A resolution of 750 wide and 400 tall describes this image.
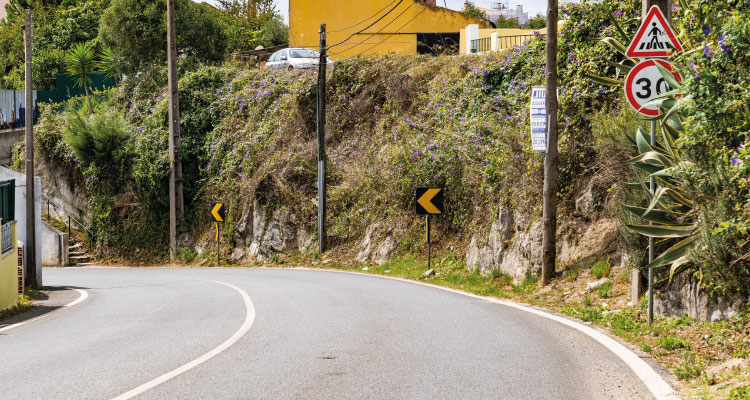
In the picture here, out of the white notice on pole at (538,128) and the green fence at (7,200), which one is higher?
the white notice on pole at (538,128)

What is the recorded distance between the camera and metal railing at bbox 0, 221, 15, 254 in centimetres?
1554

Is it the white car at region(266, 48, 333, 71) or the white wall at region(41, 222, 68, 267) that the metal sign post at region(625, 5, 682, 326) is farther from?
the white wall at region(41, 222, 68, 267)

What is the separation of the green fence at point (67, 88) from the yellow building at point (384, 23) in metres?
12.2

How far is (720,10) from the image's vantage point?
8070 mm

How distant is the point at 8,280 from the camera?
15.2 metres

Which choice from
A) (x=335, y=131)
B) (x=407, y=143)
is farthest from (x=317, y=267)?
(x=335, y=131)

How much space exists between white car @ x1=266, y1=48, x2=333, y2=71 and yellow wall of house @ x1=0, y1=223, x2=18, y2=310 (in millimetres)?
22013

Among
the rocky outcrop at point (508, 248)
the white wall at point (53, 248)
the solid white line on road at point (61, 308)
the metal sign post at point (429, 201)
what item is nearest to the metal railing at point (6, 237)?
the solid white line on road at point (61, 308)

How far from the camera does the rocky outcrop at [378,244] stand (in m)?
23.8

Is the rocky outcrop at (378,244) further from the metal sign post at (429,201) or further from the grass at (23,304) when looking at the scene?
the grass at (23,304)

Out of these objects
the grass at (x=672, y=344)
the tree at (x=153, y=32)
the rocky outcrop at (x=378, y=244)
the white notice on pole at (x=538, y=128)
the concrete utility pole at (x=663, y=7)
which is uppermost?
the tree at (x=153, y=32)

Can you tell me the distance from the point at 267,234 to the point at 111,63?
17.0m

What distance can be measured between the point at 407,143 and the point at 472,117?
278 cm

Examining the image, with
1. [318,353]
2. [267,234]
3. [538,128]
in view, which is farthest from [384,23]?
[318,353]
